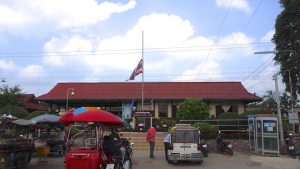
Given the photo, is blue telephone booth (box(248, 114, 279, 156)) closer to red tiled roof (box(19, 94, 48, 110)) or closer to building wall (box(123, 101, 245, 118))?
building wall (box(123, 101, 245, 118))

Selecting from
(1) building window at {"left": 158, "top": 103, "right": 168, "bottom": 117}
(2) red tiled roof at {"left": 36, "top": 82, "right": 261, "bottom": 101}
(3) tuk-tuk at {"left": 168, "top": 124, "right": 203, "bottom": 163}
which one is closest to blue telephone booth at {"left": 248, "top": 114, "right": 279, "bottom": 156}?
(3) tuk-tuk at {"left": 168, "top": 124, "right": 203, "bottom": 163}

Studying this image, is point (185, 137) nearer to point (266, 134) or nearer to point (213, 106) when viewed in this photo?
point (266, 134)

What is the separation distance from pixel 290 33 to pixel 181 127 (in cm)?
2611

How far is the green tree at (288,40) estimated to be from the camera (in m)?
44.7

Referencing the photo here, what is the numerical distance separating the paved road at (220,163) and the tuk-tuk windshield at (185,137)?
3.97 ft

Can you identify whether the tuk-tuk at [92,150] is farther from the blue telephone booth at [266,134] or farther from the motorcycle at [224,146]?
the blue telephone booth at [266,134]

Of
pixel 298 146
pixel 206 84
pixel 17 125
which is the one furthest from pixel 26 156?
pixel 206 84

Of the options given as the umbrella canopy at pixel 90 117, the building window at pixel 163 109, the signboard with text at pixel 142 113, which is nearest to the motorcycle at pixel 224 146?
the umbrella canopy at pixel 90 117

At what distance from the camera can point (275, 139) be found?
2681 centimetres

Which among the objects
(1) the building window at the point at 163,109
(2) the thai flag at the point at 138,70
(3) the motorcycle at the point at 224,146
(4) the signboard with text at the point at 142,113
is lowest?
(3) the motorcycle at the point at 224,146

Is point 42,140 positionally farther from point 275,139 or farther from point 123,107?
point 123,107

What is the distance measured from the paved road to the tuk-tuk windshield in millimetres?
1211

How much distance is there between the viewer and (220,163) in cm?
2308

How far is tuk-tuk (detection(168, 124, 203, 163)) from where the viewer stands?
2253cm
